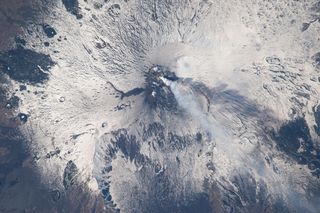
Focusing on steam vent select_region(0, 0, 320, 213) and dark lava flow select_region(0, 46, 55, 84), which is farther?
steam vent select_region(0, 0, 320, 213)

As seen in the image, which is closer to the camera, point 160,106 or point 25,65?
point 25,65

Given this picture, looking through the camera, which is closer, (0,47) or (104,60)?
(0,47)

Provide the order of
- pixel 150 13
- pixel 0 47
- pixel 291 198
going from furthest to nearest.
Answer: pixel 291 198 → pixel 150 13 → pixel 0 47

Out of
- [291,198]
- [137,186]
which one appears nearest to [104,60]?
[137,186]

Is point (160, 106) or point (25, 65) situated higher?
point (25, 65)

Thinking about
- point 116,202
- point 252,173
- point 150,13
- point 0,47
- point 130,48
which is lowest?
point 116,202

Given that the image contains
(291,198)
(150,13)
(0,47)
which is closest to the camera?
(0,47)

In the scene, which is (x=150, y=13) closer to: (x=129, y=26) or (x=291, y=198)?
(x=129, y=26)

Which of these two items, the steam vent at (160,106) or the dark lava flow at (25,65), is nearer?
the dark lava flow at (25,65)
